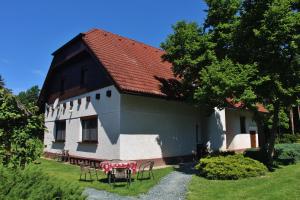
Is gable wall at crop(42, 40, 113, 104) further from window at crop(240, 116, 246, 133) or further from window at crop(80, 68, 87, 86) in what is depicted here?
window at crop(240, 116, 246, 133)

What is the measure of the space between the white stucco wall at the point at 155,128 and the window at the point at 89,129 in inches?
97.1

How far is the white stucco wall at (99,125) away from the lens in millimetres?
15789

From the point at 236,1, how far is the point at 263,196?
30.9ft

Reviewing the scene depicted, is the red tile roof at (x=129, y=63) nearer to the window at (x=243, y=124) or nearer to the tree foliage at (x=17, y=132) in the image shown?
the window at (x=243, y=124)

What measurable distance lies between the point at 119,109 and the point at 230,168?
609 cm

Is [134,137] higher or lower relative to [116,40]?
lower

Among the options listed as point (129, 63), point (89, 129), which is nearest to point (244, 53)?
point (129, 63)

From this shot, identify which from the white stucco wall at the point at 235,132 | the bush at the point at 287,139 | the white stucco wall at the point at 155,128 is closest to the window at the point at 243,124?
the white stucco wall at the point at 235,132

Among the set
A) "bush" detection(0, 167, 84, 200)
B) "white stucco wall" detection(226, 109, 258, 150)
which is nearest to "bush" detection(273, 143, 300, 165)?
"white stucco wall" detection(226, 109, 258, 150)

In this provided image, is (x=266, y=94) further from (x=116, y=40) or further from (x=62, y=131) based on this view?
(x=62, y=131)

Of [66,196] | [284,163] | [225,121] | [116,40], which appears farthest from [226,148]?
[66,196]

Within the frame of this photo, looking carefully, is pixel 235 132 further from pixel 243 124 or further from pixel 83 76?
pixel 83 76

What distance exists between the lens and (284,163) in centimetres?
1655

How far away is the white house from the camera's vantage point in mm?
15906
